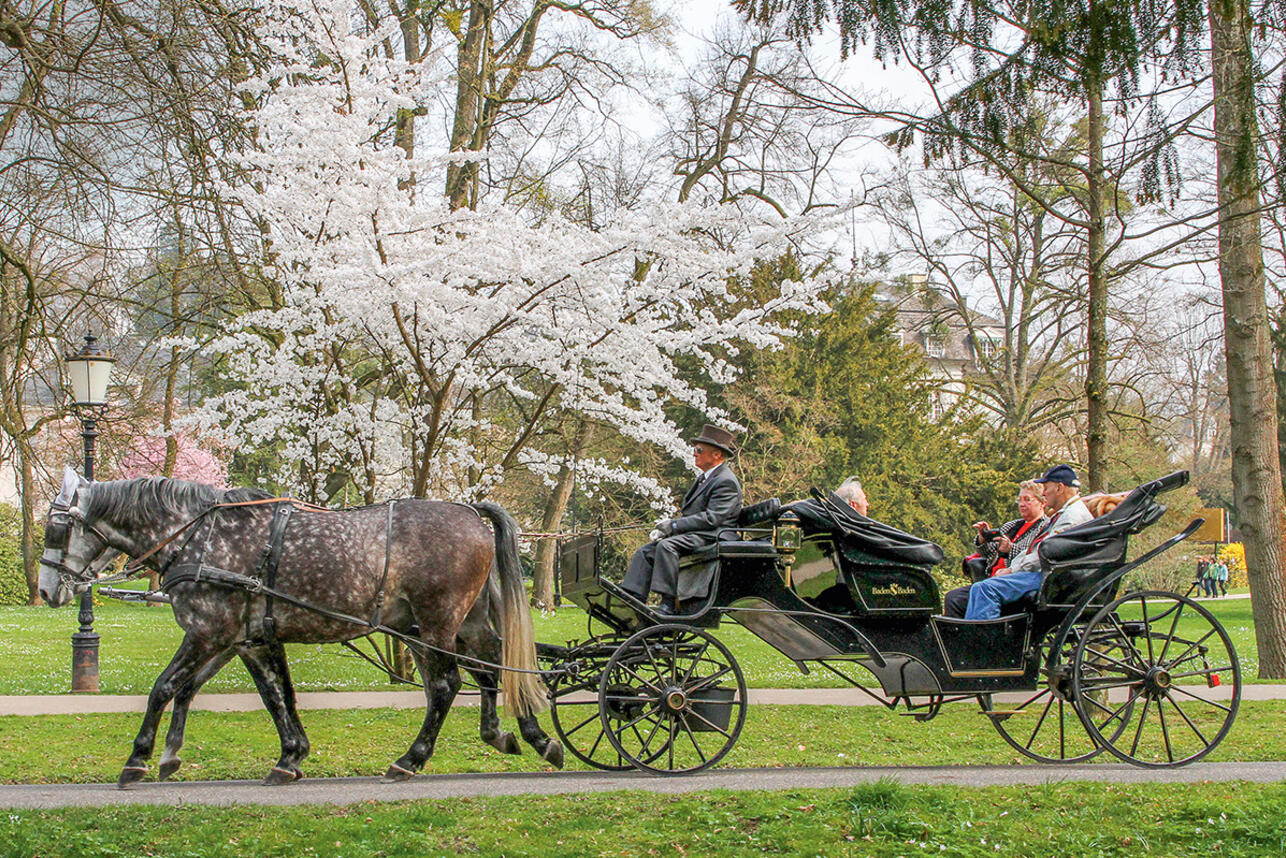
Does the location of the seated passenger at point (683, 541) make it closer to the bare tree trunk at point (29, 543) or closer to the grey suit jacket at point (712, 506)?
the grey suit jacket at point (712, 506)

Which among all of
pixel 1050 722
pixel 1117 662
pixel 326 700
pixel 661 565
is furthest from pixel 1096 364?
pixel 326 700

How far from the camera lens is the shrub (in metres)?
29.5

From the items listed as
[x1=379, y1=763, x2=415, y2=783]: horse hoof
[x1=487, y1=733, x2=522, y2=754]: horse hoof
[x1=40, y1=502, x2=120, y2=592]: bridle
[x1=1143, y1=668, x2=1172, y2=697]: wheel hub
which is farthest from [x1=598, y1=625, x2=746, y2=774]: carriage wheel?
[x1=40, y1=502, x2=120, y2=592]: bridle

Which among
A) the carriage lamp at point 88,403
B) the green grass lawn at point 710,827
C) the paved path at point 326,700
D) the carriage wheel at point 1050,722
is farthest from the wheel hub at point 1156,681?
the carriage lamp at point 88,403

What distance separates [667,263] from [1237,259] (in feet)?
20.3

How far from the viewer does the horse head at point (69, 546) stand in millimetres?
6379

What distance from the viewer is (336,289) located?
32.3 feet

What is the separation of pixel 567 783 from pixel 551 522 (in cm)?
1741

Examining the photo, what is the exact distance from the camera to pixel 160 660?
49.4 ft

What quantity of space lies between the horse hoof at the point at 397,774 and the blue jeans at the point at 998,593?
3529mm

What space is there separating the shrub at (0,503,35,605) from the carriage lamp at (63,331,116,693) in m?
20.0

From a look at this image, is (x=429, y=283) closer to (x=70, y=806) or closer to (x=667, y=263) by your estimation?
(x=667, y=263)

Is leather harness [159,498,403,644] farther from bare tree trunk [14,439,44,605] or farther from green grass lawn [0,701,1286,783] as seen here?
bare tree trunk [14,439,44,605]

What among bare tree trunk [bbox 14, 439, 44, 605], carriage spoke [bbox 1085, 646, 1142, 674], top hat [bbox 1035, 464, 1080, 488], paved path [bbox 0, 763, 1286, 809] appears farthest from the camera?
bare tree trunk [bbox 14, 439, 44, 605]
